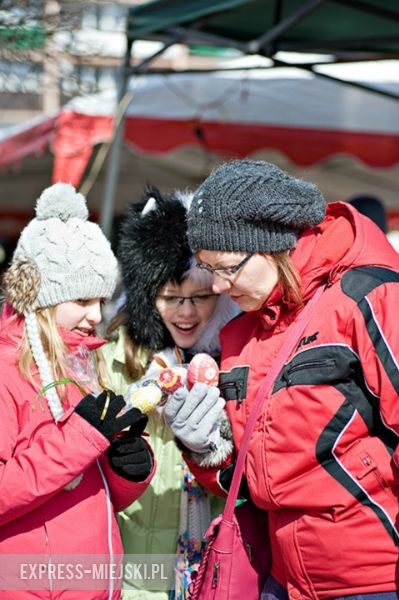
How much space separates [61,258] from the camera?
225 cm

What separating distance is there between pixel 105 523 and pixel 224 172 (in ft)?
3.43

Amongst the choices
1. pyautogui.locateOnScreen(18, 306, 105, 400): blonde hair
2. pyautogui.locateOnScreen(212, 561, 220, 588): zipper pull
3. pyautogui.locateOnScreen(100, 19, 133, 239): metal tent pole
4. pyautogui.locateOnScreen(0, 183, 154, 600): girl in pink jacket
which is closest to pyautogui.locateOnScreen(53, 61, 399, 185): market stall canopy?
pyautogui.locateOnScreen(100, 19, 133, 239): metal tent pole

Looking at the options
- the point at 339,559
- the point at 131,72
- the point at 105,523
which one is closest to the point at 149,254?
the point at 105,523

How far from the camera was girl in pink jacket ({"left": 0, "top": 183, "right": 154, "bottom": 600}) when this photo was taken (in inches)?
78.4

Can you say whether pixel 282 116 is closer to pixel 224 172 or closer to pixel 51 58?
pixel 51 58

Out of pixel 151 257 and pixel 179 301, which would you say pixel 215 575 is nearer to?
pixel 179 301

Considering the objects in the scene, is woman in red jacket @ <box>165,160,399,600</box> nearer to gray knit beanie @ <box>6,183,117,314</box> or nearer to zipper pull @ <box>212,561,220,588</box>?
zipper pull @ <box>212,561,220,588</box>

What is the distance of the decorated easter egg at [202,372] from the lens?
2.19 m

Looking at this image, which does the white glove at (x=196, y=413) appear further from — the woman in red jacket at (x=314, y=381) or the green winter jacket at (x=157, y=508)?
the green winter jacket at (x=157, y=508)

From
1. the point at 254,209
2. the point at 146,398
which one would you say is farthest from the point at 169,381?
the point at 254,209

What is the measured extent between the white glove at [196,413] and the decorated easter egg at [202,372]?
4 centimetres

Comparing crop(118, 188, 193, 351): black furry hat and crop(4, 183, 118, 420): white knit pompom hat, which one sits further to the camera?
crop(118, 188, 193, 351): black furry hat

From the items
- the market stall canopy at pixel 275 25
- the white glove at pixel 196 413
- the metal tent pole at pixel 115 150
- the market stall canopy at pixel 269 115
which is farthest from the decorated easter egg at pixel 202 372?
the market stall canopy at pixel 269 115

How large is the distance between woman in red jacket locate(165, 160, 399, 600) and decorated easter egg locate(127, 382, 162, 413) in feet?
0.35
